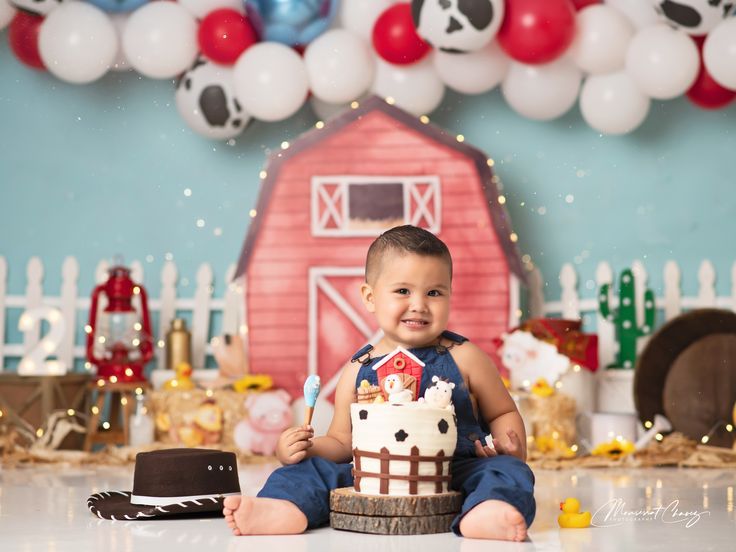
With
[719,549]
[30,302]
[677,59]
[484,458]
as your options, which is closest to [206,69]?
[30,302]

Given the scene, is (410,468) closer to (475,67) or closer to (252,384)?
(252,384)

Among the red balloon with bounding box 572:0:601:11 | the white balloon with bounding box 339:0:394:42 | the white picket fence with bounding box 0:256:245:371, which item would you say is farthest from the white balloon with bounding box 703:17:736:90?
the white picket fence with bounding box 0:256:245:371

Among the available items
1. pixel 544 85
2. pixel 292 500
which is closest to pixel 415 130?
pixel 544 85

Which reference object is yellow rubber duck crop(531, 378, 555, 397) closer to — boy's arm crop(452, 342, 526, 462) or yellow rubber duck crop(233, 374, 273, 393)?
yellow rubber duck crop(233, 374, 273, 393)

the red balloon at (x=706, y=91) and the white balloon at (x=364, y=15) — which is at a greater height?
the white balloon at (x=364, y=15)

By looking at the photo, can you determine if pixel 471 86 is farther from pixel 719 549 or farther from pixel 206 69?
pixel 719 549

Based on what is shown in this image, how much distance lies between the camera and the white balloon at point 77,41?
446cm

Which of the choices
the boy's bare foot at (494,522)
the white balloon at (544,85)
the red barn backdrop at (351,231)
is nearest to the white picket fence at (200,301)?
the red barn backdrop at (351,231)

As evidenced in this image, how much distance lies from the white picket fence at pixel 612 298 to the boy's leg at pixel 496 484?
2743mm

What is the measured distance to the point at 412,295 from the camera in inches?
90.9

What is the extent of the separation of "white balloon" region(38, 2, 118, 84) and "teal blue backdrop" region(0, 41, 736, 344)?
70 cm

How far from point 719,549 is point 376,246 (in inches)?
35.0

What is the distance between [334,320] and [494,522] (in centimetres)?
265

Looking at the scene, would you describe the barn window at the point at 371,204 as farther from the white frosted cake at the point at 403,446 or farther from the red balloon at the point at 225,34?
the white frosted cake at the point at 403,446
